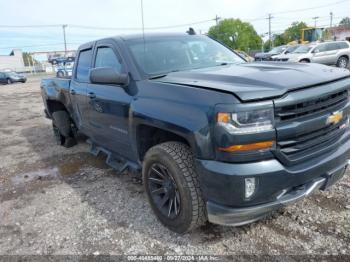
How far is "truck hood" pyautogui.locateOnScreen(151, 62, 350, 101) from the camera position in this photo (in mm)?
2357

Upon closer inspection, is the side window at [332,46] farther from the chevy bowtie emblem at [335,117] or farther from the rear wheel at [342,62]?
the chevy bowtie emblem at [335,117]

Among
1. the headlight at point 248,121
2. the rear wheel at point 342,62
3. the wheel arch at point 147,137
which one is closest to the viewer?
the headlight at point 248,121

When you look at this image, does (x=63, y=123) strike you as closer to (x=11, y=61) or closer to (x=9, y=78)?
(x=9, y=78)

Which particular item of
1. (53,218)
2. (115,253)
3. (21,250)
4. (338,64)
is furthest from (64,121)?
(338,64)

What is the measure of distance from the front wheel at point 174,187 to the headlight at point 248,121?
1.83ft

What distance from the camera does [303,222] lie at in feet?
10.2

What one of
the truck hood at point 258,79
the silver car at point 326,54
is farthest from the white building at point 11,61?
the truck hood at point 258,79

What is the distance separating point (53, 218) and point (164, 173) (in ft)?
4.84

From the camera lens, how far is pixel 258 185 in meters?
2.35

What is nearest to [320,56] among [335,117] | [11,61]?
[335,117]

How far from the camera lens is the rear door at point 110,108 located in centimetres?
353

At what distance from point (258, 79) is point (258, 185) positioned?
84 centimetres

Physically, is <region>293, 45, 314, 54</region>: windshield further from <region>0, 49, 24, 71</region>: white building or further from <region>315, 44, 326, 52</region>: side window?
<region>0, 49, 24, 71</region>: white building

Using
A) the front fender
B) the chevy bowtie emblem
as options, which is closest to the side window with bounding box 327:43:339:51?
the chevy bowtie emblem
